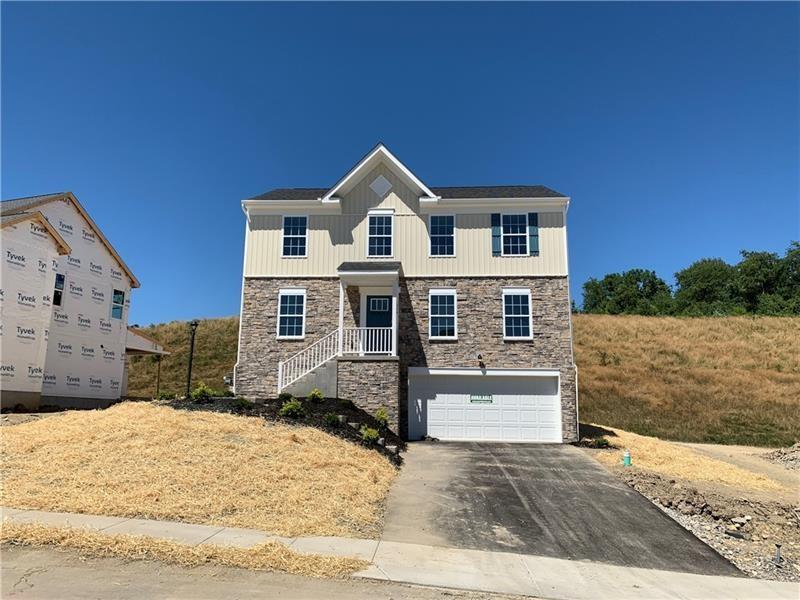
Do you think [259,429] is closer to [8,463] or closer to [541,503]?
[8,463]

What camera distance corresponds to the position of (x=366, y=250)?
778 inches

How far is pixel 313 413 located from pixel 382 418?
98.2 inches

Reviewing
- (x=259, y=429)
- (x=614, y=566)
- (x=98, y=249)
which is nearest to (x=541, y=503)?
(x=614, y=566)

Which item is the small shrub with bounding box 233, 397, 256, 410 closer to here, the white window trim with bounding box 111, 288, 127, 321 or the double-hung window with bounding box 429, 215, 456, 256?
the double-hung window with bounding box 429, 215, 456, 256

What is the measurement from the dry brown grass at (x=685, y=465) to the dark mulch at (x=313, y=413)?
5.86 meters

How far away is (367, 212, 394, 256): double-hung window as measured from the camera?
65.0 ft

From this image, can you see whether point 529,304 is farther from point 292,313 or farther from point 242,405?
point 242,405

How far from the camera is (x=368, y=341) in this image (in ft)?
59.6

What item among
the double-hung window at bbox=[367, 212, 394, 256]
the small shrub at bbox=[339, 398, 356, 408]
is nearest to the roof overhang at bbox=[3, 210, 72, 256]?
the double-hung window at bbox=[367, 212, 394, 256]

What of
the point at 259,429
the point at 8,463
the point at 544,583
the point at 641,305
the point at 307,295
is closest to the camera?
the point at 544,583

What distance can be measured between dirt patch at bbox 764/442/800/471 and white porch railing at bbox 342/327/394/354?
12.7 m

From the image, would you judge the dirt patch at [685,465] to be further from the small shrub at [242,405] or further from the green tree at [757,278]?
the green tree at [757,278]

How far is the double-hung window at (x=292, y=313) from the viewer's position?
1917 cm

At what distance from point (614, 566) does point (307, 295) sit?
13.9 meters
